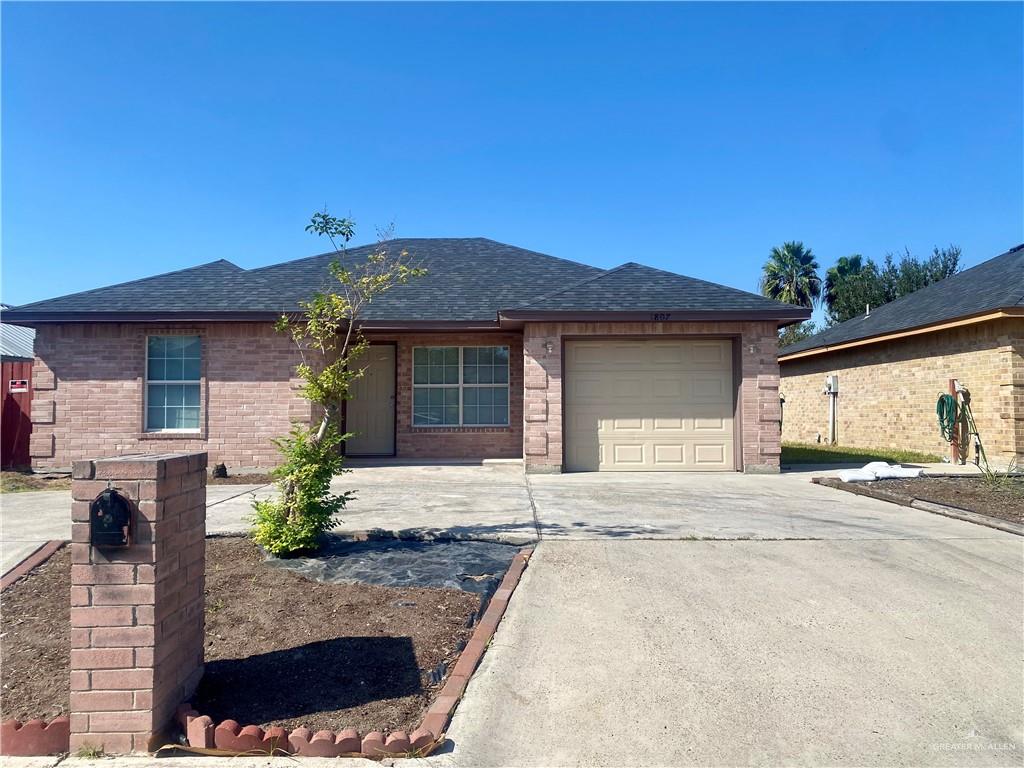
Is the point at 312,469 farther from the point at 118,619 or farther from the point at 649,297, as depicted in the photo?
the point at 649,297

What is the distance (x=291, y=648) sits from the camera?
11.9 feet

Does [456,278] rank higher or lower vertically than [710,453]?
higher

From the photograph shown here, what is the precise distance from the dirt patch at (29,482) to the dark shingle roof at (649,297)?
8587mm

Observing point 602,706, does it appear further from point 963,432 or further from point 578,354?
point 963,432

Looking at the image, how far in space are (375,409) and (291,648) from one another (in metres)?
9.49

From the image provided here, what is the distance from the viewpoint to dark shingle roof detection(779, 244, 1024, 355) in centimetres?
1254

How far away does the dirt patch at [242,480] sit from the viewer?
10094 mm

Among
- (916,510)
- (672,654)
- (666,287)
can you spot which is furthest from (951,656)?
(666,287)

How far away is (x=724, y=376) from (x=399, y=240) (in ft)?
34.0

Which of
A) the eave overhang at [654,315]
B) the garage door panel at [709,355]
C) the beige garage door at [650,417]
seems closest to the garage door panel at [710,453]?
the beige garage door at [650,417]

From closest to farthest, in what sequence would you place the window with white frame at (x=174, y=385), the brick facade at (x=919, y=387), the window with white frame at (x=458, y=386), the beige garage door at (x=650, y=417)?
the beige garage door at (x=650, y=417) < the window with white frame at (x=174, y=385) < the brick facade at (x=919, y=387) < the window with white frame at (x=458, y=386)

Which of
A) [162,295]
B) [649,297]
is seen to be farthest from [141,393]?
[649,297]

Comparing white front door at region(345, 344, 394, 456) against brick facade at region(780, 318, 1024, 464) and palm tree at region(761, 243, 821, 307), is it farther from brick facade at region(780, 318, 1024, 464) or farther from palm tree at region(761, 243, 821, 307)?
palm tree at region(761, 243, 821, 307)

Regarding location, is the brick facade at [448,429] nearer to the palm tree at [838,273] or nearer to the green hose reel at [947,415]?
the green hose reel at [947,415]
